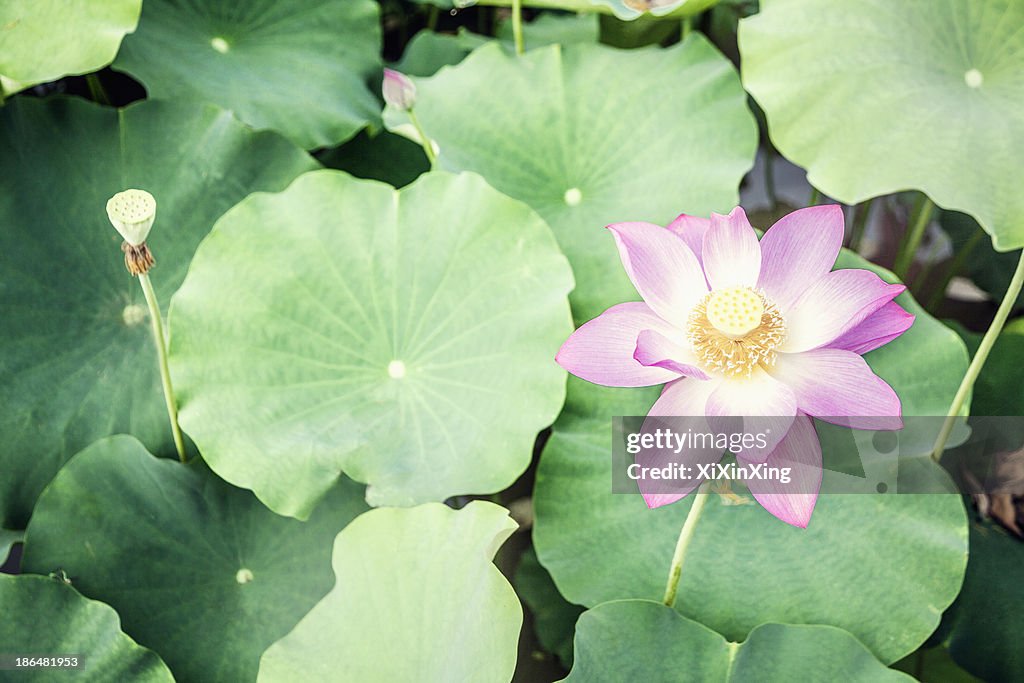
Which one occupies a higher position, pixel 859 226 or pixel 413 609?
pixel 413 609

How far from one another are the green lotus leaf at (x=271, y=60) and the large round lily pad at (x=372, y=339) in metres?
0.24

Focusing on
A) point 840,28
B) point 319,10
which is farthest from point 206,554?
point 840,28

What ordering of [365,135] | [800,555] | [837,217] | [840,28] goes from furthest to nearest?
[365,135], [840,28], [800,555], [837,217]

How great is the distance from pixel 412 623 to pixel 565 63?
72 cm

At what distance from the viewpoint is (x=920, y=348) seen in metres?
0.94

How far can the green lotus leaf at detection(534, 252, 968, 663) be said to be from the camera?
85 cm

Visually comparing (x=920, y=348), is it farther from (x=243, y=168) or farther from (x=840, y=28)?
(x=243, y=168)

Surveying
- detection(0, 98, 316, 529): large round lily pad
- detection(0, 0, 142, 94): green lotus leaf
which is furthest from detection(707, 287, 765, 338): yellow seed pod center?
detection(0, 0, 142, 94): green lotus leaf

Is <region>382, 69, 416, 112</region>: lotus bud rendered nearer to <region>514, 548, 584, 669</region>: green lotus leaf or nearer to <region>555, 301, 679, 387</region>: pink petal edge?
<region>555, 301, 679, 387</region>: pink petal edge

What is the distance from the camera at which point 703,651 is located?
31.2 inches

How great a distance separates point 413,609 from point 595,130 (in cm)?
63

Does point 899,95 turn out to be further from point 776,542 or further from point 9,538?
point 9,538

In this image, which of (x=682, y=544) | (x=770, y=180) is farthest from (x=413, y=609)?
(x=770, y=180)

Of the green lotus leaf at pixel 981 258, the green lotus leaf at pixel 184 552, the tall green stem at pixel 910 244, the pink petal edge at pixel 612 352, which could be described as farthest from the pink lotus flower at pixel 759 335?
the green lotus leaf at pixel 981 258
